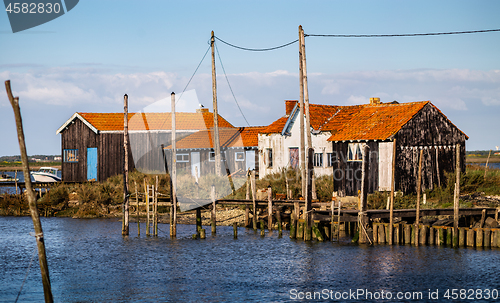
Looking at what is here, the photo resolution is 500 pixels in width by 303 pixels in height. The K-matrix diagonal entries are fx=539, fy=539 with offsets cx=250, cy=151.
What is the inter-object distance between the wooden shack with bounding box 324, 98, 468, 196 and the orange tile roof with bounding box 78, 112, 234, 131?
19.2 metres

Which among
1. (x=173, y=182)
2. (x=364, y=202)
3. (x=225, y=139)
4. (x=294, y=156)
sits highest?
(x=225, y=139)

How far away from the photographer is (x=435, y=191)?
104 ft

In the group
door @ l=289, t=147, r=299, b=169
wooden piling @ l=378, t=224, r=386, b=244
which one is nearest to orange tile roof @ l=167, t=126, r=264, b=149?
door @ l=289, t=147, r=299, b=169

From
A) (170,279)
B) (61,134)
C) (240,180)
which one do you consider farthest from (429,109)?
(61,134)

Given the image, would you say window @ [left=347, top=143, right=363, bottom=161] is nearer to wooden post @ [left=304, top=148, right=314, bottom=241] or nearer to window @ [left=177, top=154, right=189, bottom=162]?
wooden post @ [left=304, top=148, right=314, bottom=241]

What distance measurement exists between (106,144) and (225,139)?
10.3 m

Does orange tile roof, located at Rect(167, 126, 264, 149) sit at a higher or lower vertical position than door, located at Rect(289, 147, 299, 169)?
higher

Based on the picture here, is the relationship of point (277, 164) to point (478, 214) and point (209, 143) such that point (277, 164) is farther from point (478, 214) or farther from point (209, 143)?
point (478, 214)

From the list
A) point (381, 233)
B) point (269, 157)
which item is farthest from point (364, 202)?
point (269, 157)

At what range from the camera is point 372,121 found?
3431 cm

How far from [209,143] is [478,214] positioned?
2538 centimetres

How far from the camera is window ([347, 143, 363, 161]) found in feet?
106

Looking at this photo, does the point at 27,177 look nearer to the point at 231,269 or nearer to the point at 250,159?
the point at 231,269

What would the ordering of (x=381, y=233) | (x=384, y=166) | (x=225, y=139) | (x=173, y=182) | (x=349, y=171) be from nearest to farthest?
1. (x=381, y=233)
2. (x=173, y=182)
3. (x=384, y=166)
4. (x=349, y=171)
5. (x=225, y=139)
